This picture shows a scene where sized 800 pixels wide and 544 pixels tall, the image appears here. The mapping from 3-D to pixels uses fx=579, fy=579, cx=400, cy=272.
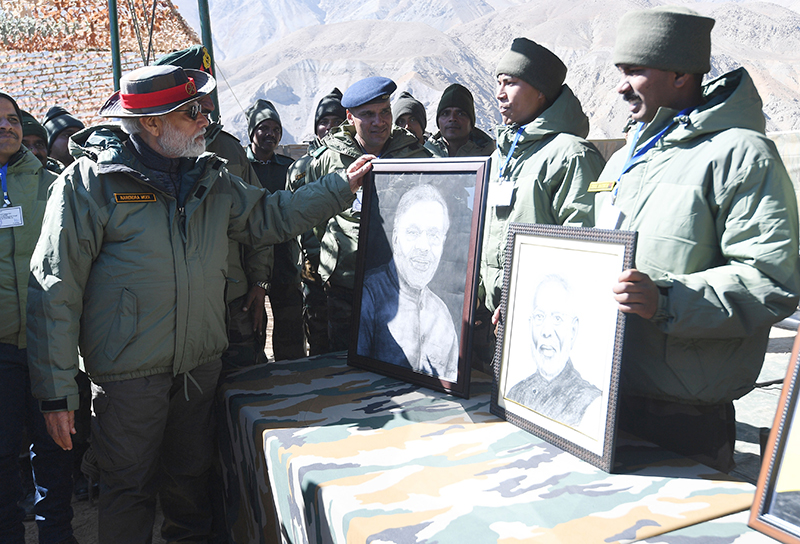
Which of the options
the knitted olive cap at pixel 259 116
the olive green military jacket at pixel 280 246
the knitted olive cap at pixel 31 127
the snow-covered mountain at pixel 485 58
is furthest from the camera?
the snow-covered mountain at pixel 485 58

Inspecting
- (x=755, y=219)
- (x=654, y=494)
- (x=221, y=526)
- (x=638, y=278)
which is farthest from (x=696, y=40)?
(x=221, y=526)

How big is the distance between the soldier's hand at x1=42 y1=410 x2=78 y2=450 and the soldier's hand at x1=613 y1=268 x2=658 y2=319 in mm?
1901

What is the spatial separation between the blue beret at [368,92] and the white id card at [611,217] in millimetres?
1735

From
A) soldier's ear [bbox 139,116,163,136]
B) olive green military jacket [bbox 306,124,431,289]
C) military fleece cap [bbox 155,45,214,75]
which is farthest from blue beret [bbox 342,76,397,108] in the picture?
soldier's ear [bbox 139,116,163,136]

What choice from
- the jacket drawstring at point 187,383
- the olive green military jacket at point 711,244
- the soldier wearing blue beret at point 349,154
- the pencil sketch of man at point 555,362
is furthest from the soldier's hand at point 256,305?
the olive green military jacket at point 711,244

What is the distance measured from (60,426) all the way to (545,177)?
2032mm

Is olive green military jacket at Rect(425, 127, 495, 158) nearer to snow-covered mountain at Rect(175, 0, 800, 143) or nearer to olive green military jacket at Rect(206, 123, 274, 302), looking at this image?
olive green military jacket at Rect(206, 123, 274, 302)

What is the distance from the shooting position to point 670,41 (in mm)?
1691

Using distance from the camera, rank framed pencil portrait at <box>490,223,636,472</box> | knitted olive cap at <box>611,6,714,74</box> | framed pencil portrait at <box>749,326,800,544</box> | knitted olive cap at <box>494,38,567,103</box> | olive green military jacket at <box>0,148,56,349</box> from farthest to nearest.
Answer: olive green military jacket at <box>0,148,56,349</box>
knitted olive cap at <box>494,38,567,103</box>
knitted olive cap at <box>611,6,714,74</box>
framed pencil portrait at <box>490,223,636,472</box>
framed pencil portrait at <box>749,326,800,544</box>

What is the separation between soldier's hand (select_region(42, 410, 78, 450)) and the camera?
6.74ft

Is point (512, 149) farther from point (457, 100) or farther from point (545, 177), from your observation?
point (457, 100)

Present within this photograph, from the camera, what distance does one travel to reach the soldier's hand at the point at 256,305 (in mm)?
3068

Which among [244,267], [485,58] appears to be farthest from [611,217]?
[485,58]

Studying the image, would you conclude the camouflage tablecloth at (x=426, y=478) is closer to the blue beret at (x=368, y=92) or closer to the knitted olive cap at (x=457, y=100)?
the blue beret at (x=368, y=92)
